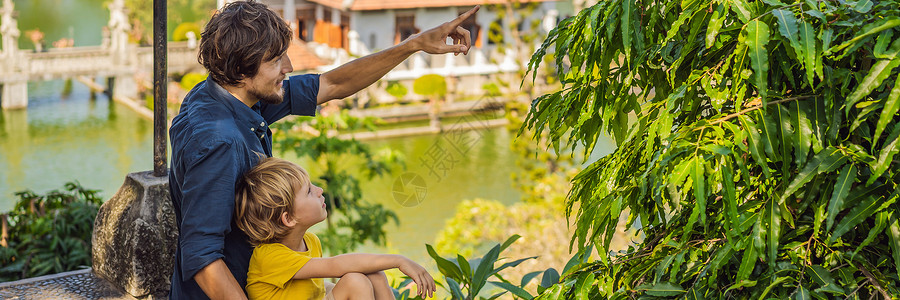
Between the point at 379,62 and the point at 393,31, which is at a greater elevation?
the point at 379,62

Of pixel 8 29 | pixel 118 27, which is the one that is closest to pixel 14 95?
pixel 8 29

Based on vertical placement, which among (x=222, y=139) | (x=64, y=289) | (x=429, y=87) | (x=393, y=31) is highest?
(x=222, y=139)

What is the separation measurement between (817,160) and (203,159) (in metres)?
0.83

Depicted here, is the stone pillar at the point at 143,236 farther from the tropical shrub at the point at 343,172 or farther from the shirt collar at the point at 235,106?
the tropical shrub at the point at 343,172

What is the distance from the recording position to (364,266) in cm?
153

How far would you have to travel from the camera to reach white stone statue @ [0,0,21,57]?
12.5 meters

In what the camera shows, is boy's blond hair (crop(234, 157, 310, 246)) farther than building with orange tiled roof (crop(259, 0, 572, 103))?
No

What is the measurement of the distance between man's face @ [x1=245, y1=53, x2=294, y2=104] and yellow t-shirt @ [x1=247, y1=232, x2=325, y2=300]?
0.24 metres

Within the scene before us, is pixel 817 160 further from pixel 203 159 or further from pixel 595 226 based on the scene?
pixel 203 159

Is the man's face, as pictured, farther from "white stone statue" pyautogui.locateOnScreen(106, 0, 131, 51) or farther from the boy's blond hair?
"white stone statue" pyautogui.locateOnScreen(106, 0, 131, 51)

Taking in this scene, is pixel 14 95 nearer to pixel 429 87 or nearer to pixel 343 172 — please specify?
pixel 429 87

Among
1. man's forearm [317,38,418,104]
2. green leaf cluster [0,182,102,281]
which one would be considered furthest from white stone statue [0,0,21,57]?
man's forearm [317,38,418,104]

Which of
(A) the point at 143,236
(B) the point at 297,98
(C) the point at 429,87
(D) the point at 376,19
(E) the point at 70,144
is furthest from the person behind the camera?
(D) the point at 376,19

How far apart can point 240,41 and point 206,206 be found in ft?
0.84
